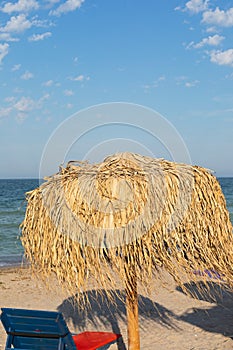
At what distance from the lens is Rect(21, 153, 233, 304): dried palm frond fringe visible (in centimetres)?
391

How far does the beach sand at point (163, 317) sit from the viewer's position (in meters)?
6.21

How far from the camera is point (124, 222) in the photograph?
3896 millimetres

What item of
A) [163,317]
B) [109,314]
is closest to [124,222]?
[163,317]

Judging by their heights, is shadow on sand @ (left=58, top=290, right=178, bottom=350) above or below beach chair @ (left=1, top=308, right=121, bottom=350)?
below

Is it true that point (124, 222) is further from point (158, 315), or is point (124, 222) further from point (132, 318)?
point (158, 315)

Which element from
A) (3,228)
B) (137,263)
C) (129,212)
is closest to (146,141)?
(129,212)

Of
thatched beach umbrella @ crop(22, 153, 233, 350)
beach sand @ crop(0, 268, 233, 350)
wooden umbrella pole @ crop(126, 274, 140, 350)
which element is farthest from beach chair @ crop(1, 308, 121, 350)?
beach sand @ crop(0, 268, 233, 350)

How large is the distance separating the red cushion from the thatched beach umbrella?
1.03 metres

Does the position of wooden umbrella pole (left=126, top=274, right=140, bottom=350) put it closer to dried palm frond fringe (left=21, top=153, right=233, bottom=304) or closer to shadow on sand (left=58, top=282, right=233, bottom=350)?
dried palm frond fringe (left=21, top=153, right=233, bottom=304)

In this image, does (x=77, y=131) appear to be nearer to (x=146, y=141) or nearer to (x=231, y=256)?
(x=146, y=141)

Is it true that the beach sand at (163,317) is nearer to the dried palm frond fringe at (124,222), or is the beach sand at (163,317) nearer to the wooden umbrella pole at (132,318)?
the wooden umbrella pole at (132,318)

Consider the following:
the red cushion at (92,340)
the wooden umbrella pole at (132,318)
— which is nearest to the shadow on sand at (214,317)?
the red cushion at (92,340)

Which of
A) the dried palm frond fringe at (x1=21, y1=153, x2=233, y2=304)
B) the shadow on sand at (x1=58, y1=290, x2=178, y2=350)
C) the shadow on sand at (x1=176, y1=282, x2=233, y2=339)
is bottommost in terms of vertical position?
the shadow on sand at (x1=176, y1=282, x2=233, y2=339)

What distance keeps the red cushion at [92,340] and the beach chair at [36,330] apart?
674 millimetres
